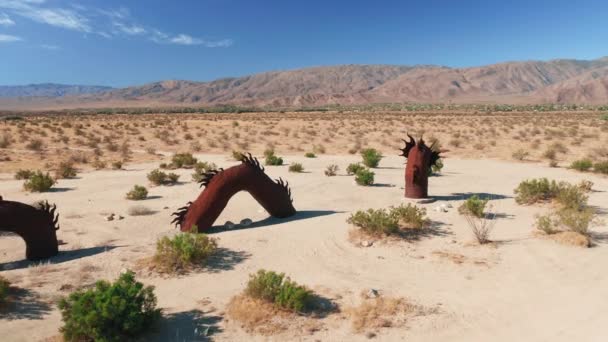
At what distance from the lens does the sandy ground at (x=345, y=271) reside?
5.45 meters

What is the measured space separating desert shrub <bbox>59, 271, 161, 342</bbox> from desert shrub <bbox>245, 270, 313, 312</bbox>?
4.88 ft

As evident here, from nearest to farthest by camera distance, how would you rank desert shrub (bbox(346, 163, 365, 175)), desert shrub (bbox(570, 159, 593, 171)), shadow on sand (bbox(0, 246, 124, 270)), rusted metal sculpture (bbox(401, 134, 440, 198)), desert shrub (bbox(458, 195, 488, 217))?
shadow on sand (bbox(0, 246, 124, 270)) → desert shrub (bbox(458, 195, 488, 217)) → rusted metal sculpture (bbox(401, 134, 440, 198)) → desert shrub (bbox(346, 163, 365, 175)) → desert shrub (bbox(570, 159, 593, 171))

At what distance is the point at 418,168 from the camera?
466 inches

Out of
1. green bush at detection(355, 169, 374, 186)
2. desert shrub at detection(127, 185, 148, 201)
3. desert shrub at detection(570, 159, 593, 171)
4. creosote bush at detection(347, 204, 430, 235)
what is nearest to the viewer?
creosote bush at detection(347, 204, 430, 235)

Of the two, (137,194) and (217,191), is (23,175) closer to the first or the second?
(137,194)

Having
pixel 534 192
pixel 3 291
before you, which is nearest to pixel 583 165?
pixel 534 192

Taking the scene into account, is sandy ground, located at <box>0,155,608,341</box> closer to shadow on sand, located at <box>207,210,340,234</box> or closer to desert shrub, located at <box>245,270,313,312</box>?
shadow on sand, located at <box>207,210,340,234</box>

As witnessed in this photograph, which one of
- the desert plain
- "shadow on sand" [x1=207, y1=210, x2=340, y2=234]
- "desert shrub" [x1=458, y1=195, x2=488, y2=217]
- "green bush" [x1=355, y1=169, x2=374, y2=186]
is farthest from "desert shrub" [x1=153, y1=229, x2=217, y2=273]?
"green bush" [x1=355, y1=169, x2=374, y2=186]

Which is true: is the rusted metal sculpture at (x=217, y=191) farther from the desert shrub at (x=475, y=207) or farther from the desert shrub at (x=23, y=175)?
the desert shrub at (x=23, y=175)

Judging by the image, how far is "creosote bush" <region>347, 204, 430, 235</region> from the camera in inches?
346

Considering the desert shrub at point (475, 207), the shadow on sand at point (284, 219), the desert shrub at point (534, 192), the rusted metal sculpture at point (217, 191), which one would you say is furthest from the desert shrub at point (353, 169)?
the rusted metal sculpture at point (217, 191)

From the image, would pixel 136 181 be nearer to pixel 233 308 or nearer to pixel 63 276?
pixel 63 276

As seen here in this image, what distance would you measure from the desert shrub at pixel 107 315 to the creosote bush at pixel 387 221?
4.98 meters

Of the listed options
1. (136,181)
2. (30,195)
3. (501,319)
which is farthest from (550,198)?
(30,195)
